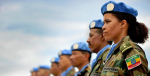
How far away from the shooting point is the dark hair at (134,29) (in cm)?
329

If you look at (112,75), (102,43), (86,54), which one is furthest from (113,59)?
(86,54)

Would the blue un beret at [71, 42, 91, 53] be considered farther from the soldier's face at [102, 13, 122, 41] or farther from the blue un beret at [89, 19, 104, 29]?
the soldier's face at [102, 13, 122, 41]

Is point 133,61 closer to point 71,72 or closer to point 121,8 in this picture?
point 121,8

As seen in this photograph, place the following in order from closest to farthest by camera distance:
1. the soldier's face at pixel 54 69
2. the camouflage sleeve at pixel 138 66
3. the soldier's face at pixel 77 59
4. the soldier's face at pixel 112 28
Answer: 1. the camouflage sleeve at pixel 138 66
2. the soldier's face at pixel 112 28
3. the soldier's face at pixel 77 59
4. the soldier's face at pixel 54 69

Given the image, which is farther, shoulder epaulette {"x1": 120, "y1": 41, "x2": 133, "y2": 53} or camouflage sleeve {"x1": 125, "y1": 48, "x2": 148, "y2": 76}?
shoulder epaulette {"x1": 120, "y1": 41, "x2": 133, "y2": 53}

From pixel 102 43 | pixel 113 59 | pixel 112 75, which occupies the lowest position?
pixel 112 75

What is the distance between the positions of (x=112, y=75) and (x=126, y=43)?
421mm

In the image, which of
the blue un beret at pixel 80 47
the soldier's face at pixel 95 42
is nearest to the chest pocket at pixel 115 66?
the soldier's face at pixel 95 42

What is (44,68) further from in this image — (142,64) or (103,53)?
(142,64)

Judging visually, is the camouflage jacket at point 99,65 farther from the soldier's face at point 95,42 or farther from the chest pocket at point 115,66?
the chest pocket at point 115,66

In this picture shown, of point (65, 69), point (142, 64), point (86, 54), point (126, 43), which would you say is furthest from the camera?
point (65, 69)

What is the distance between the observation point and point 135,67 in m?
2.72

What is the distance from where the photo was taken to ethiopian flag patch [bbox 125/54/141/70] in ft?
8.89

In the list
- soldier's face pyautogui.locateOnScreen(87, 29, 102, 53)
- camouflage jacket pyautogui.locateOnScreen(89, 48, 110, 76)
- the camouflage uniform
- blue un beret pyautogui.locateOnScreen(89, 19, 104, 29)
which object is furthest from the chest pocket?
the camouflage uniform
